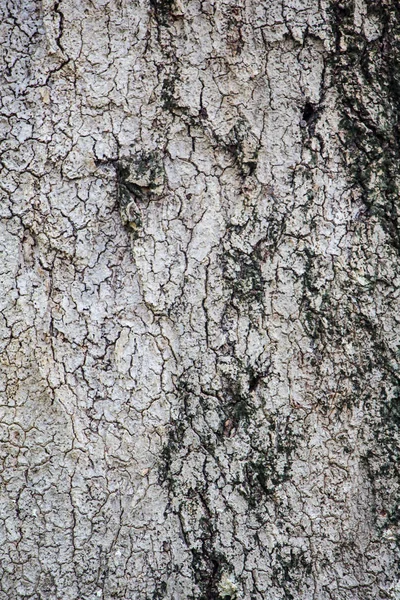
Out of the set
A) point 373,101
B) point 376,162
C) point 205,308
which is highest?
point 373,101

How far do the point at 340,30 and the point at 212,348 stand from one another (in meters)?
0.88

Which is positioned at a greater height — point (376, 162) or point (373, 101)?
point (373, 101)

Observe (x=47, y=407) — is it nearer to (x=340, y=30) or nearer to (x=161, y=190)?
(x=161, y=190)

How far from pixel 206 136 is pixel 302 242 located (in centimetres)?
37

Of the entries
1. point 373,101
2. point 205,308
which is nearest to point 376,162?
point 373,101

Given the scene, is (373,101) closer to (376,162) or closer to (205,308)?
(376,162)

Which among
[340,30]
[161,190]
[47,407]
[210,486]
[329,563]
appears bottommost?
[329,563]

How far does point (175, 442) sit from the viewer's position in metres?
1.42

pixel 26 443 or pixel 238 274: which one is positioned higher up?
pixel 238 274

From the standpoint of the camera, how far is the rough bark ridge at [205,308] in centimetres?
136

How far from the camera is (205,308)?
55.3 inches

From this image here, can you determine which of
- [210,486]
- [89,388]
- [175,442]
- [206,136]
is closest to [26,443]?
[89,388]

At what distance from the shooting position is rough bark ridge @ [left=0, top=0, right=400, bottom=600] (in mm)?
1355

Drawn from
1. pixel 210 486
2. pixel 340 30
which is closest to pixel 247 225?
pixel 340 30
